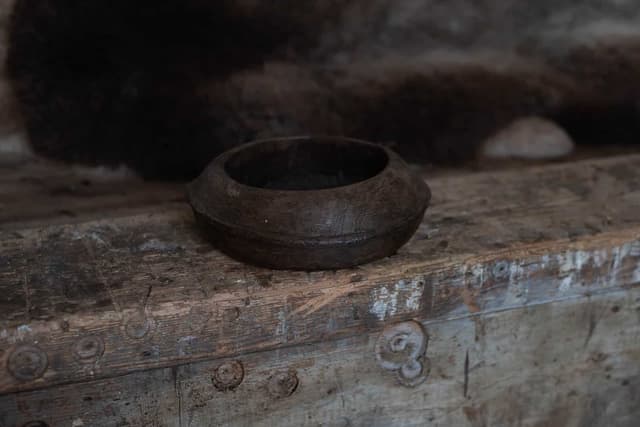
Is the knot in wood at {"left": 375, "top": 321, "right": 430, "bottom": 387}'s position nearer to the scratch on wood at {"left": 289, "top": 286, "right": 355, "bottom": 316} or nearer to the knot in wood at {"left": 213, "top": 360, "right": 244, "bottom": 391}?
the scratch on wood at {"left": 289, "top": 286, "right": 355, "bottom": 316}

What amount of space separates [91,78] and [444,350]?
3.44 feet

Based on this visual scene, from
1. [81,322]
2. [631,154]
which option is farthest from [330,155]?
[631,154]

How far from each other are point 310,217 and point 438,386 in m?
0.49

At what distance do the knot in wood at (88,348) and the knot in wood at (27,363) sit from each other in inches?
2.0

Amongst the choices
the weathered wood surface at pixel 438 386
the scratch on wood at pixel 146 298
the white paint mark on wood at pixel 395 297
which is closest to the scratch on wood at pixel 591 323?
the weathered wood surface at pixel 438 386

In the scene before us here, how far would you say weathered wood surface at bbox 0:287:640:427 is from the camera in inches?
51.6

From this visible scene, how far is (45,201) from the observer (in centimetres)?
176

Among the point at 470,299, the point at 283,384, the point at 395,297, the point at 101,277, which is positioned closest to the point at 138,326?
the point at 101,277

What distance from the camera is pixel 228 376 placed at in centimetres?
136

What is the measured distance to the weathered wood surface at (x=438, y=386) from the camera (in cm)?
131

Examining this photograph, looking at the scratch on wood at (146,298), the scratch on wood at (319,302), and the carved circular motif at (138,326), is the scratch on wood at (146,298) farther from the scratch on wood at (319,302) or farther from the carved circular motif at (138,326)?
the scratch on wood at (319,302)

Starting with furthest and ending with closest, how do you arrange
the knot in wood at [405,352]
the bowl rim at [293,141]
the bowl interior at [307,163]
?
the bowl interior at [307,163]
the knot in wood at [405,352]
the bowl rim at [293,141]

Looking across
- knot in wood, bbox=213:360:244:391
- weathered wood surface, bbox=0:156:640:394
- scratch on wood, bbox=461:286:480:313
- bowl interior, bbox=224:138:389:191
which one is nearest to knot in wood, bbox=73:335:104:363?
weathered wood surface, bbox=0:156:640:394

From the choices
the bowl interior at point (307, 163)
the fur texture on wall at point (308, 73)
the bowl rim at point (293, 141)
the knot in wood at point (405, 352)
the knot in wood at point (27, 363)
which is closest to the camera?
the knot in wood at point (27, 363)
